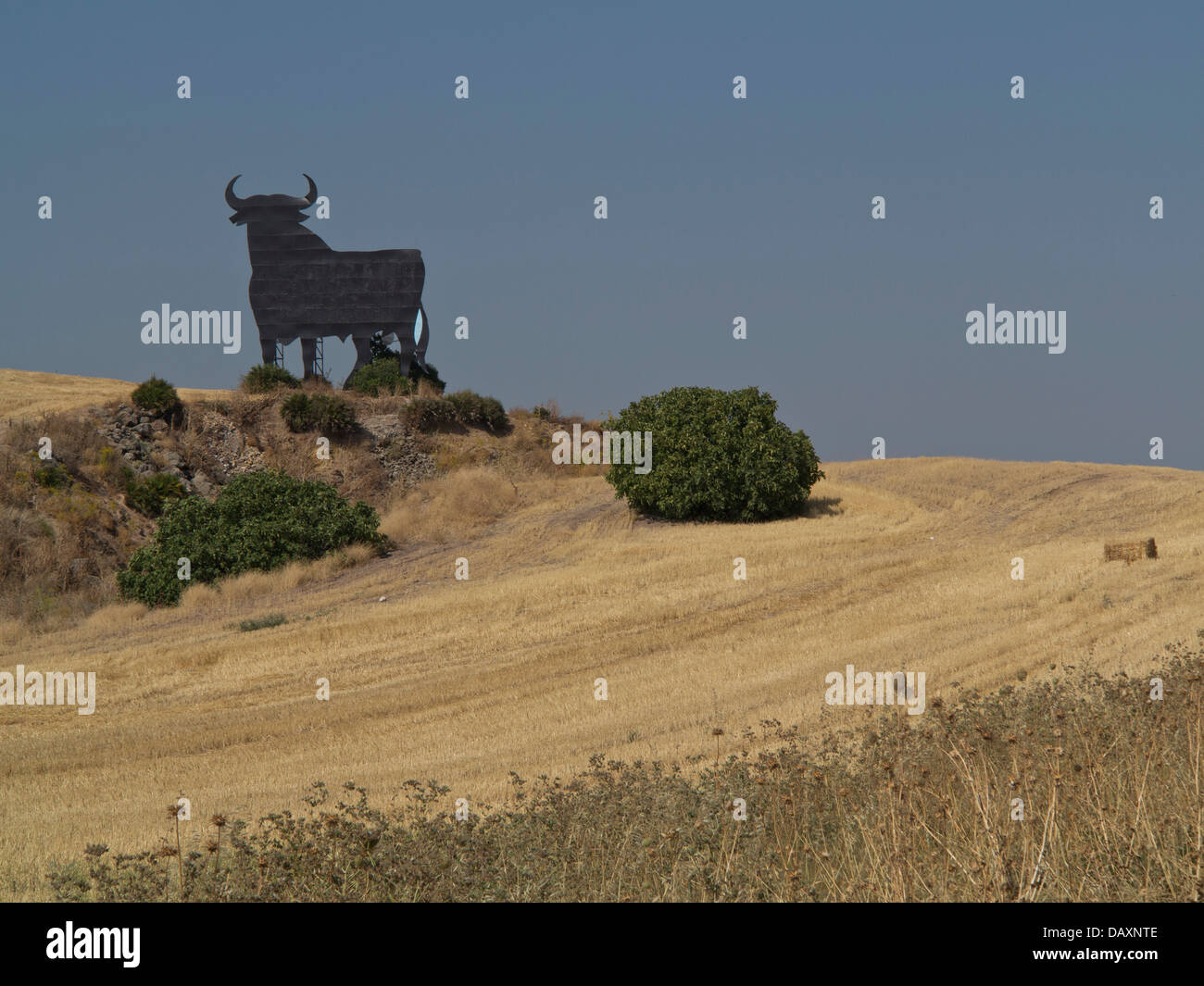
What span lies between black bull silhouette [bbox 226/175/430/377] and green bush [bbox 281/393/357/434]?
2809mm

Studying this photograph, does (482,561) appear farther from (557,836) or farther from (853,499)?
(557,836)

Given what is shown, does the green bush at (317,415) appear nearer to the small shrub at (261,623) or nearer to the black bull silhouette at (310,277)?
the black bull silhouette at (310,277)

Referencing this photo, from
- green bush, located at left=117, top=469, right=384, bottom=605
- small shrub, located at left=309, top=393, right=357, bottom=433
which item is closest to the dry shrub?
green bush, located at left=117, top=469, right=384, bottom=605

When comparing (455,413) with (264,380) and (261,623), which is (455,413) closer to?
(264,380)

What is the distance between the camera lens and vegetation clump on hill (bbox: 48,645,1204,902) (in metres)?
6.21

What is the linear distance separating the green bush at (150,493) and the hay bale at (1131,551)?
92.3ft

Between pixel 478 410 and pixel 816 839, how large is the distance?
39.7 m

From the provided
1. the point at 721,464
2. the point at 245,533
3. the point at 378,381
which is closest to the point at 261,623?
the point at 245,533

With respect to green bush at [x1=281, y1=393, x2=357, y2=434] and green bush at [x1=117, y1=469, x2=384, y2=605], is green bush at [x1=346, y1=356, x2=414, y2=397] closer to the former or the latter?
green bush at [x1=281, y1=393, x2=357, y2=434]

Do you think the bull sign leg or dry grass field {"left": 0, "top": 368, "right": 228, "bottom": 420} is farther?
the bull sign leg

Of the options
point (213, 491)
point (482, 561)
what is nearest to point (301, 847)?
point (482, 561)

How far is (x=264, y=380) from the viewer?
4497 cm

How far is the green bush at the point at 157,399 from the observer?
41.8 meters
